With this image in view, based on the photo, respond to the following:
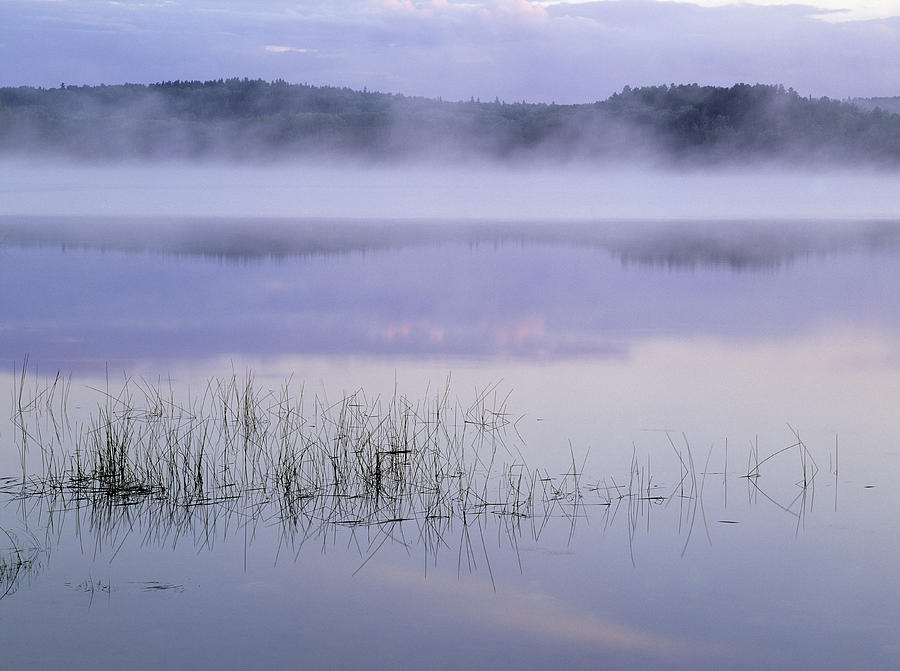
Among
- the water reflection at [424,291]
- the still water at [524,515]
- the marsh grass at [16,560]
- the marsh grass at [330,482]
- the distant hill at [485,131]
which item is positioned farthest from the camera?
the distant hill at [485,131]

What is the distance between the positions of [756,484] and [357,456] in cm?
205

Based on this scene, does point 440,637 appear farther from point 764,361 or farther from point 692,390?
point 764,361

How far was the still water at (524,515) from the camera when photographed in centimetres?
397

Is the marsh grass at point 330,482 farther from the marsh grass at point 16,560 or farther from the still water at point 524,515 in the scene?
the marsh grass at point 16,560

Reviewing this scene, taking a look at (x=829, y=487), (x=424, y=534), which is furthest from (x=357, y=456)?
(x=829, y=487)

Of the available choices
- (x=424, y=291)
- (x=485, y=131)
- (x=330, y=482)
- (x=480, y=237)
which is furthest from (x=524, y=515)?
(x=485, y=131)

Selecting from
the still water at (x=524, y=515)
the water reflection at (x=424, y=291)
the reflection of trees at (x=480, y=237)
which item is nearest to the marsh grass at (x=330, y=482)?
the still water at (x=524, y=515)

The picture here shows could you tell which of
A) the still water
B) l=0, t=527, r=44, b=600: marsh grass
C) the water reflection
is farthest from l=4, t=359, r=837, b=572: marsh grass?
the water reflection

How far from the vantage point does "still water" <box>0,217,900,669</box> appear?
397cm

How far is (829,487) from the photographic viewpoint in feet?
19.0

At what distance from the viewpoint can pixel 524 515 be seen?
5.23 meters

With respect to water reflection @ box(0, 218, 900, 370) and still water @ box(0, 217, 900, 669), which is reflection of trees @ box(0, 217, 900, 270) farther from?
still water @ box(0, 217, 900, 669)

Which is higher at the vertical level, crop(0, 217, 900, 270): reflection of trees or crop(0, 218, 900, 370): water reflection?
crop(0, 217, 900, 270): reflection of trees

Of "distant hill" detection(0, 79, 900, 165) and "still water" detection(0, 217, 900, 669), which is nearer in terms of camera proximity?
"still water" detection(0, 217, 900, 669)
